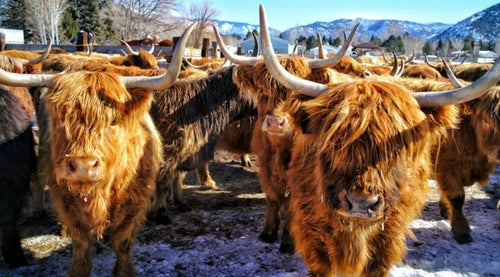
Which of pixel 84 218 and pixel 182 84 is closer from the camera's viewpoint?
pixel 84 218

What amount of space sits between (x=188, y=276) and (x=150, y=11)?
4231 centimetres

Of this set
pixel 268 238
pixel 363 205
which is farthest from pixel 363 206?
pixel 268 238

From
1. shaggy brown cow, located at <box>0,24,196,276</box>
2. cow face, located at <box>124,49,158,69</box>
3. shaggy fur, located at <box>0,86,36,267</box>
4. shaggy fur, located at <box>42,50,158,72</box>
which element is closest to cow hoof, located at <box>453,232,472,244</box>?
shaggy brown cow, located at <box>0,24,196,276</box>

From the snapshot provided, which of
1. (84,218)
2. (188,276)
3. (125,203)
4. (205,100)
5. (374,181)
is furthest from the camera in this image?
(205,100)

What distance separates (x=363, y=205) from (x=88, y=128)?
1804 millimetres

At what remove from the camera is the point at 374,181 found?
188 centimetres

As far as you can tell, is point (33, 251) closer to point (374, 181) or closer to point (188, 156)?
point (188, 156)

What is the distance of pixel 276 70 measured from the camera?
7.75 ft

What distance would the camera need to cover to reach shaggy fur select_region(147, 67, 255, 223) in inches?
164

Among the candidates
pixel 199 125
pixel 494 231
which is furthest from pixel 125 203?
pixel 494 231

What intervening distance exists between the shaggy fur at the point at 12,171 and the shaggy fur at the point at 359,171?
2.37 metres

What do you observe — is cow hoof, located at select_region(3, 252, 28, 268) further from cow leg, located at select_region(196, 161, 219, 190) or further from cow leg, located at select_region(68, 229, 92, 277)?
cow leg, located at select_region(196, 161, 219, 190)

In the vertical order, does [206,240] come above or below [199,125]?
below

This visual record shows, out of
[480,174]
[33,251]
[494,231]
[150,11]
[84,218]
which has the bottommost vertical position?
[33,251]
